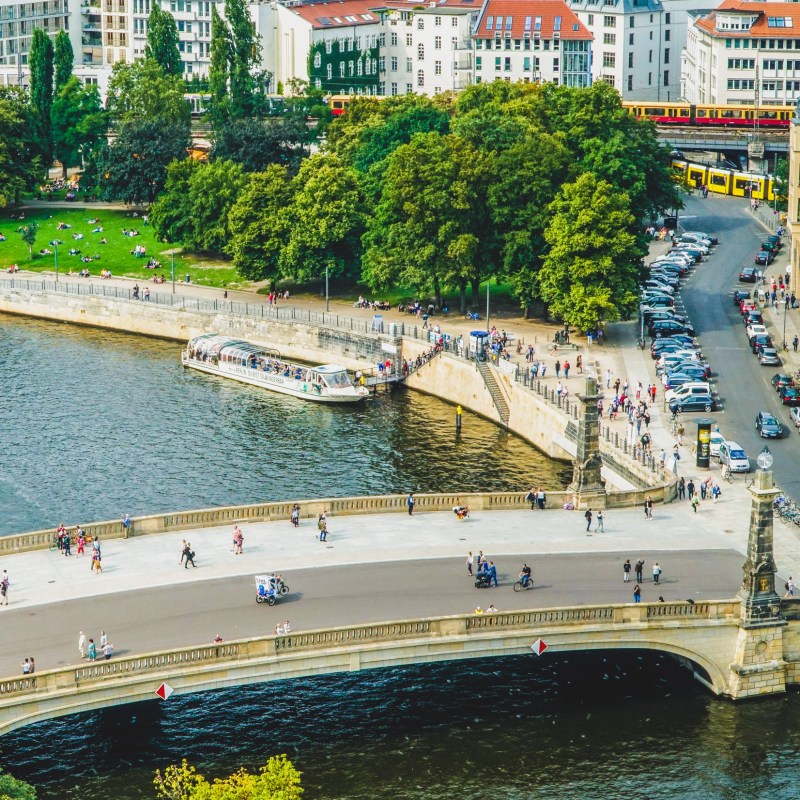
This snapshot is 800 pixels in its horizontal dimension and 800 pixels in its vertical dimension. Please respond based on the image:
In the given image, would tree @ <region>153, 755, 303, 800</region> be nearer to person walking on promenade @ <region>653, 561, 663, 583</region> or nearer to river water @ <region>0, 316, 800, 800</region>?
river water @ <region>0, 316, 800, 800</region>

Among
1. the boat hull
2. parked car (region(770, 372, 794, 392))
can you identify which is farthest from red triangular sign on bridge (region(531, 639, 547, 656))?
the boat hull

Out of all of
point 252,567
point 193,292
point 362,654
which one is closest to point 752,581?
point 362,654

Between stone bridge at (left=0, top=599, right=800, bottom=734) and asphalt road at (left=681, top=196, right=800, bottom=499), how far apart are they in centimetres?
2490

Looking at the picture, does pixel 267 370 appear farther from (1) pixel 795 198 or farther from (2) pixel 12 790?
(2) pixel 12 790

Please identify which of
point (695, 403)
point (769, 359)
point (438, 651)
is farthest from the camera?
point (769, 359)

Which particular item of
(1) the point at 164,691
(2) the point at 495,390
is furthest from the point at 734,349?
(1) the point at 164,691

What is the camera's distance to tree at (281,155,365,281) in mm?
166375

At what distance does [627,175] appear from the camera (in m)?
161

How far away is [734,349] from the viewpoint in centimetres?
14750

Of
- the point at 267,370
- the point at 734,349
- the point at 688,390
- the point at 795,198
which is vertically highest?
the point at 795,198

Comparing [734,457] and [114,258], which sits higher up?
[114,258]

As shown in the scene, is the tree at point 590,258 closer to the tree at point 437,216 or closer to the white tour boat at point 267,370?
the tree at point 437,216

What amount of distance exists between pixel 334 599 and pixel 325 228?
261 ft

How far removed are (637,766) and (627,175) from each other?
280 feet
